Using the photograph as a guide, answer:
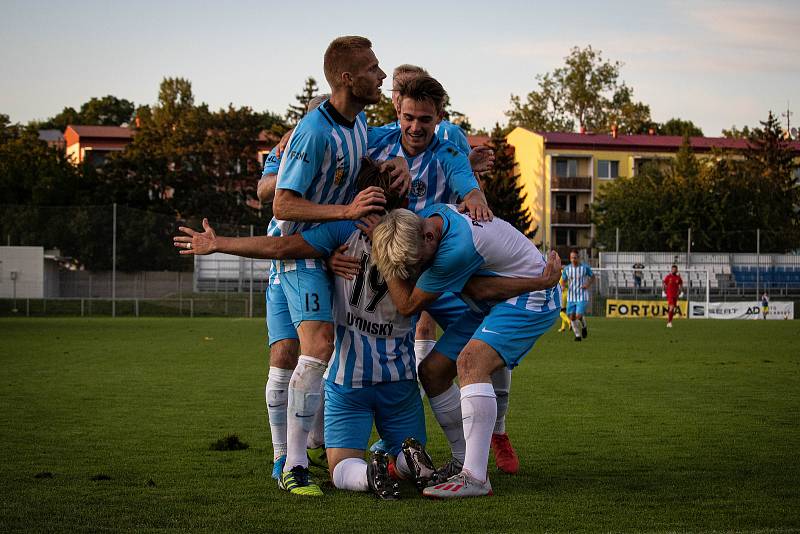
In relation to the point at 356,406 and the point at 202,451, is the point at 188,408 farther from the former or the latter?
the point at 356,406

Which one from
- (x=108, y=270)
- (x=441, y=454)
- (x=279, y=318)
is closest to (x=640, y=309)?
(x=108, y=270)

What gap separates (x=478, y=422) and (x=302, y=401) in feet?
3.30

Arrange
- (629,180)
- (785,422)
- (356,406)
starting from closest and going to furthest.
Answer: (356,406)
(785,422)
(629,180)

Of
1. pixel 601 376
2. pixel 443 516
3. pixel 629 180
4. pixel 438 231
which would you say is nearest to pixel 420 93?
pixel 438 231

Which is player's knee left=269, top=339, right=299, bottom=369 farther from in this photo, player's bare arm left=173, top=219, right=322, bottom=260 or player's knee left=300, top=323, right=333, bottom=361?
player's bare arm left=173, top=219, right=322, bottom=260

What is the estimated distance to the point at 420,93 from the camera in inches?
248

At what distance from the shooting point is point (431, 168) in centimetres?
683

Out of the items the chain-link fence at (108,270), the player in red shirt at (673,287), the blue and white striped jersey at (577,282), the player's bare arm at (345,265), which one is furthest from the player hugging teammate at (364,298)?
the chain-link fence at (108,270)

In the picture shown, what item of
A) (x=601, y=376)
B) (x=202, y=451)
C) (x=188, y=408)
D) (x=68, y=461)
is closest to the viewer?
(x=68, y=461)

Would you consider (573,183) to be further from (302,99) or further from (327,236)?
(327,236)

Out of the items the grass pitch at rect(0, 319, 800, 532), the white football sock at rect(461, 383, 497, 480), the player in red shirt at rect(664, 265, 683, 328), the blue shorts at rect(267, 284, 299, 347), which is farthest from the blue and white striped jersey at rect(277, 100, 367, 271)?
the player in red shirt at rect(664, 265, 683, 328)

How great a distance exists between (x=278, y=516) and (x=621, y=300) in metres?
37.1

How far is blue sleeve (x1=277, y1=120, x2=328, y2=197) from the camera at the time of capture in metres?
5.77

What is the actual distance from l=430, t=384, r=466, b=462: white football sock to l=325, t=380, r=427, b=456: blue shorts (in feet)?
0.51
